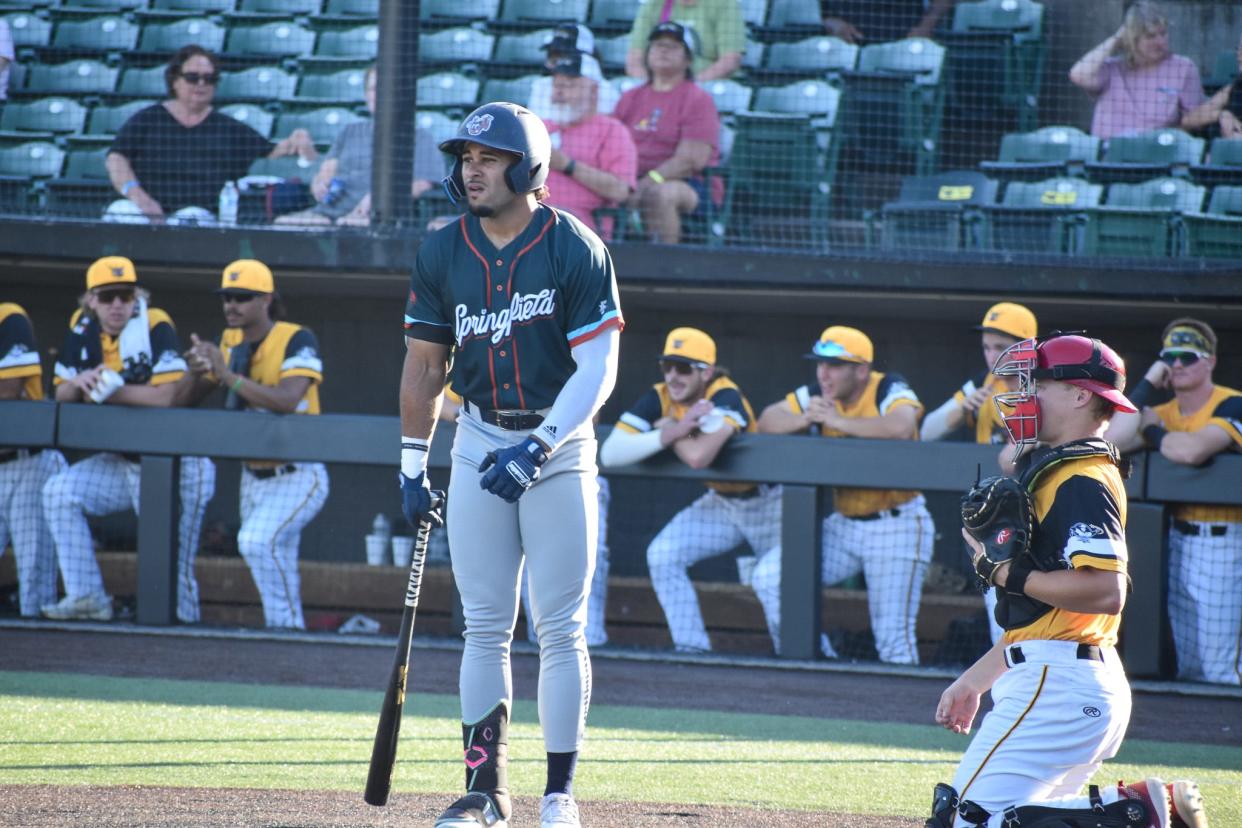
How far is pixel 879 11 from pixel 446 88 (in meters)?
2.82

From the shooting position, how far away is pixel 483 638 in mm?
3355

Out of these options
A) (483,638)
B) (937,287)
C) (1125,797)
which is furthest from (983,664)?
(937,287)

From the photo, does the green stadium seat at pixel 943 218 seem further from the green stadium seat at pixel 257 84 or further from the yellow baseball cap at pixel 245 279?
the green stadium seat at pixel 257 84

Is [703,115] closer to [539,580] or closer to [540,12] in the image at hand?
[540,12]

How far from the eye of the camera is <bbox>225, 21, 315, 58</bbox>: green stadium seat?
9.62 meters

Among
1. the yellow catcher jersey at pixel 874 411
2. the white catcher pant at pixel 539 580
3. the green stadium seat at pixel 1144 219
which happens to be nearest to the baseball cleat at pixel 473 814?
the white catcher pant at pixel 539 580

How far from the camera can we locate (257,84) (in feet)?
30.8

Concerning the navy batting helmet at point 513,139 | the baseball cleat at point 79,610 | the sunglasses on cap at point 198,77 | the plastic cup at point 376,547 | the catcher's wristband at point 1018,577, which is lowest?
the baseball cleat at point 79,610

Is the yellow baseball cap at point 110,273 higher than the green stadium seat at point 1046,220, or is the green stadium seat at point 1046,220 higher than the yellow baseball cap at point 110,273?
the green stadium seat at point 1046,220

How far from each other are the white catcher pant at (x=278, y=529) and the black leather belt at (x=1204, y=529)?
3970mm

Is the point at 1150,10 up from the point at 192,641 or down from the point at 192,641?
up

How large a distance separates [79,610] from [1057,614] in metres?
5.37

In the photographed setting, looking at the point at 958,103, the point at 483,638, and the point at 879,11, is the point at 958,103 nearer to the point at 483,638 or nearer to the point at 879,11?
the point at 879,11

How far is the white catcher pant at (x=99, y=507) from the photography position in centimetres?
695
